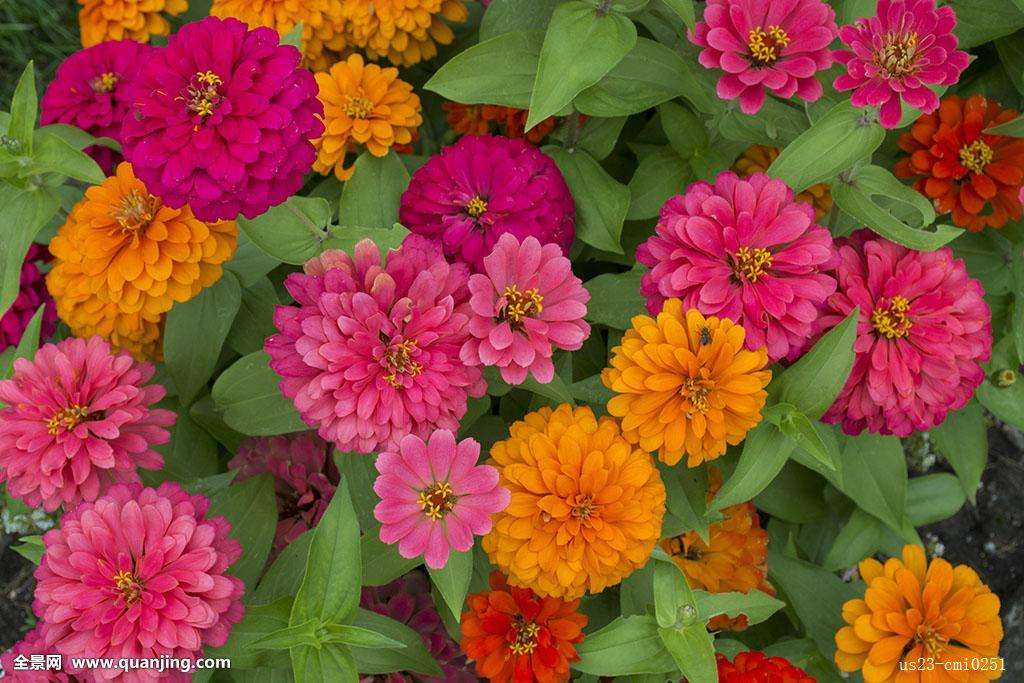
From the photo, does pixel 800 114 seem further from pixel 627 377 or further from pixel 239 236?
pixel 239 236

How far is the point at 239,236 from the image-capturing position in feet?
5.92

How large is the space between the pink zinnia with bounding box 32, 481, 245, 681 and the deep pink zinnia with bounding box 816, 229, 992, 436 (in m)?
1.05

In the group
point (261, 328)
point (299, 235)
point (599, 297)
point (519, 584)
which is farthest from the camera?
point (261, 328)

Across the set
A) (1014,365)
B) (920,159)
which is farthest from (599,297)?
(1014,365)

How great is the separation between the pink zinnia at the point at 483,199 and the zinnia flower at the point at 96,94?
772mm

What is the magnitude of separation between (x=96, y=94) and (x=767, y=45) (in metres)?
1.46

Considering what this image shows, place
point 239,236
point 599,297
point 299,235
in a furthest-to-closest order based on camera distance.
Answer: point 239,236 → point 599,297 → point 299,235

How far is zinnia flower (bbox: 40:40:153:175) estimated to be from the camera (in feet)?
6.22

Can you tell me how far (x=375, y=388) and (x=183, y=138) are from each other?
0.49 metres

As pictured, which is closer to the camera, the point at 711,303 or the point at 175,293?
the point at 711,303

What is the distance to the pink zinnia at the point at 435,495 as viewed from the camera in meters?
1.23

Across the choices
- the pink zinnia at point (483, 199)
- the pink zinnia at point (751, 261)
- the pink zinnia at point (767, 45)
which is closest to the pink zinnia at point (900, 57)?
the pink zinnia at point (767, 45)

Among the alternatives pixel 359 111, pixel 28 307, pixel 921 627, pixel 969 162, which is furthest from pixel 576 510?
pixel 28 307

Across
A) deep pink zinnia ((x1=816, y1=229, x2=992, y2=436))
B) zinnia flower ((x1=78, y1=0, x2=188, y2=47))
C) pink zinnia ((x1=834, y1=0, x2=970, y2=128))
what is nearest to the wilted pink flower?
deep pink zinnia ((x1=816, y1=229, x2=992, y2=436))
